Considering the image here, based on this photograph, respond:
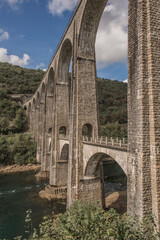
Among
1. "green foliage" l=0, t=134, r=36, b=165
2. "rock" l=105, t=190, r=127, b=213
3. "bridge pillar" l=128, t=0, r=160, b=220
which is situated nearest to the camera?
"bridge pillar" l=128, t=0, r=160, b=220

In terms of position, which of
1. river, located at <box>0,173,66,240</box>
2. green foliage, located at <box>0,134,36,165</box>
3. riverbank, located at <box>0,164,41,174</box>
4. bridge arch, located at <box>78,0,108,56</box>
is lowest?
riverbank, located at <box>0,164,41,174</box>

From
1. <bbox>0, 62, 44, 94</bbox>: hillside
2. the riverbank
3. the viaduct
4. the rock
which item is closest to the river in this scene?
the viaduct

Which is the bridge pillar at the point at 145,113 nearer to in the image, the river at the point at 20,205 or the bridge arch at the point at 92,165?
the bridge arch at the point at 92,165

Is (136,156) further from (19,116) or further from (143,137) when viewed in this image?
(19,116)

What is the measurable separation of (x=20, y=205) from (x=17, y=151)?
61.5 ft

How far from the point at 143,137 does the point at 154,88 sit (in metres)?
2.06

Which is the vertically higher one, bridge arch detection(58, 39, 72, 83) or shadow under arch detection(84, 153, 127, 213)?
bridge arch detection(58, 39, 72, 83)

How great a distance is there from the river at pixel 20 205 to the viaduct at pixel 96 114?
8.18ft

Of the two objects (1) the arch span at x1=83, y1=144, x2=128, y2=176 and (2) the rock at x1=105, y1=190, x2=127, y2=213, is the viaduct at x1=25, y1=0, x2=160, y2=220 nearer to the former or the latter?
(1) the arch span at x1=83, y1=144, x2=128, y2=176

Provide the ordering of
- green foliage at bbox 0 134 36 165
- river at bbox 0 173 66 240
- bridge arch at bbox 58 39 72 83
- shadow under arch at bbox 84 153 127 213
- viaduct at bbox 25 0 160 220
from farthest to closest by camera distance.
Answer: green foliage at bbox 0 134 36 165 < bridge arch at bbox 58 39 72 83 < shadow under arch at bbox 84 153 127 213 < river at bbox 0 173 66 240 < viaduct at bbox 25 0 160 220

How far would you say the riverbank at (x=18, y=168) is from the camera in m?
30.4

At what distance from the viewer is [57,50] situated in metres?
23.3

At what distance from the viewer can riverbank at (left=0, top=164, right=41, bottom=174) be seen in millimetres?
30391

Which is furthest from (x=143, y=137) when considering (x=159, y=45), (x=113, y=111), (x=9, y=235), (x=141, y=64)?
(x=113, y=111)
